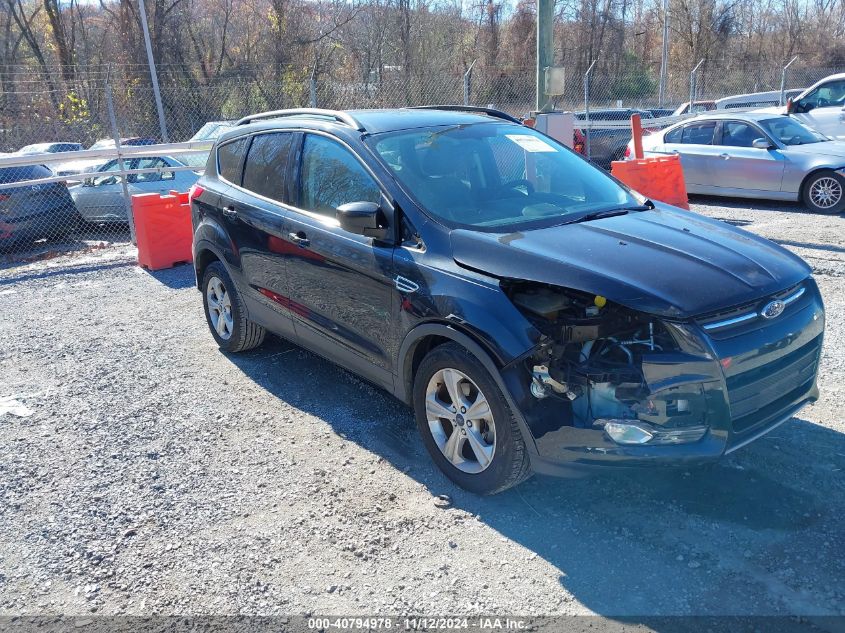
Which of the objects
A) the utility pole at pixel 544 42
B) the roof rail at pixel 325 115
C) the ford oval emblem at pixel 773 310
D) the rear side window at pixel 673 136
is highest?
the utility pole at pixel 544 42

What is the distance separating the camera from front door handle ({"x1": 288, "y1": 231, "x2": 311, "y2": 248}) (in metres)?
4.68

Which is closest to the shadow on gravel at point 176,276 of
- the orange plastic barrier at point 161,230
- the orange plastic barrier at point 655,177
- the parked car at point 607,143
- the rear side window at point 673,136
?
the orange plastic barrier at point 161,230

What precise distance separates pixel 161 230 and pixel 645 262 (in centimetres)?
744

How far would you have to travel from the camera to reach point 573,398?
3.31m

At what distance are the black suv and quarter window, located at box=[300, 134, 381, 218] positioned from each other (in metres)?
0.01

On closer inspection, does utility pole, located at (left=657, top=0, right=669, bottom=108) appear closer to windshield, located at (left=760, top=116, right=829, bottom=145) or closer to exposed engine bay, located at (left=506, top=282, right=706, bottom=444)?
windshield, located at (left=760, top=116, right=829, bottom=145)

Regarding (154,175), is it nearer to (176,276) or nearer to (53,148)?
(176,276)

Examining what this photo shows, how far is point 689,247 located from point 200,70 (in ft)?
89.9

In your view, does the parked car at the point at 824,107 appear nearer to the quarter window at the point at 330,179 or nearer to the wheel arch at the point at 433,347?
the quarter window at the point at 330,179

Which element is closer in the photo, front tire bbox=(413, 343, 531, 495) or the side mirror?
front tire bbox=(413, 343, 531, 495)

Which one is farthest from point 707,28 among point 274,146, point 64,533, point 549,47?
point 64,533

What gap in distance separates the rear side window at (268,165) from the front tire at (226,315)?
819 millimetres

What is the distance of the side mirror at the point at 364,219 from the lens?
3.99 metres

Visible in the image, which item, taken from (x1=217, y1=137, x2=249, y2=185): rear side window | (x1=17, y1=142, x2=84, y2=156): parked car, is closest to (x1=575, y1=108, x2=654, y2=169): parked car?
(x1=17, y1=142, x2=84, y2=156): parked car
